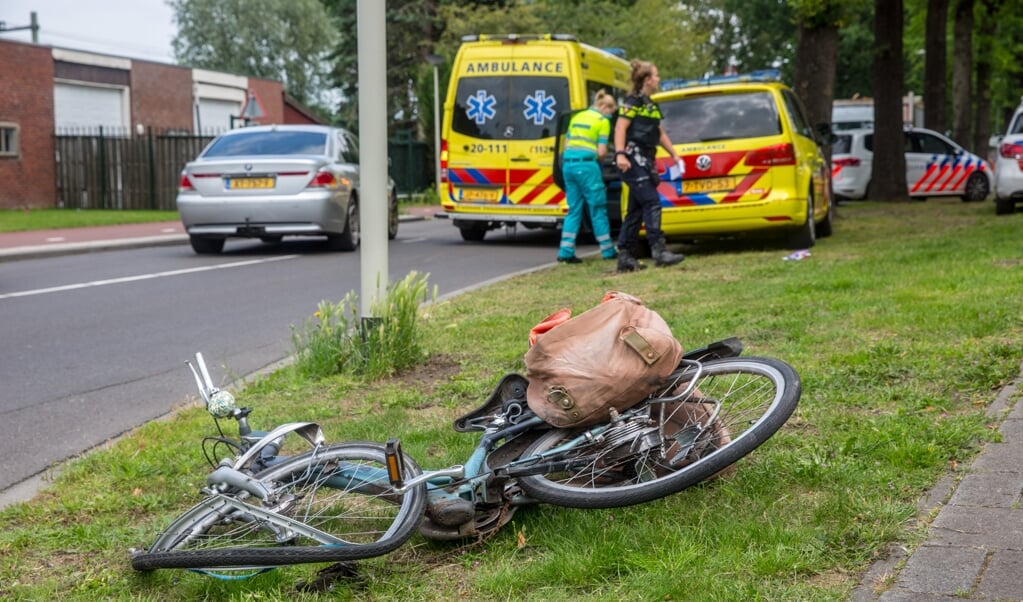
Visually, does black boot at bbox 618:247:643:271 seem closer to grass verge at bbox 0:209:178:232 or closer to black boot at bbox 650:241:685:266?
black boot at bbox 650:241:685:266

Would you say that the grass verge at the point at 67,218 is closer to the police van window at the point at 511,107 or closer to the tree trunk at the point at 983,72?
the police van window at the point at 511,107

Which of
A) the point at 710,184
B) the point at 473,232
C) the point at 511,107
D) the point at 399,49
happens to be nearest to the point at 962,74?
the point at 473,232

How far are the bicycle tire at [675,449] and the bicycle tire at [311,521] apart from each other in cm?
45

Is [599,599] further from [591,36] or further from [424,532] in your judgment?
[591,36]

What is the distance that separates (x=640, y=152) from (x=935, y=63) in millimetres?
18084

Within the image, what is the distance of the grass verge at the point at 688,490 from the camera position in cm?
339

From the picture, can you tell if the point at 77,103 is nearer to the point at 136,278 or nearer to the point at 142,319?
the point at 136,278

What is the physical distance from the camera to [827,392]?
5.32 metres

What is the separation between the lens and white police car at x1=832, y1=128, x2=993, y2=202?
25672mm

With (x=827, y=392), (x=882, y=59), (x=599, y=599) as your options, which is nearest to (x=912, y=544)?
(x=599, y=599)

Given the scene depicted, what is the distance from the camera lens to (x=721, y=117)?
12.8 m

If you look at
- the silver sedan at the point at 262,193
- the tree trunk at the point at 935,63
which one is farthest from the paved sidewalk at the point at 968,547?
the tree trunk at the point at 935,63

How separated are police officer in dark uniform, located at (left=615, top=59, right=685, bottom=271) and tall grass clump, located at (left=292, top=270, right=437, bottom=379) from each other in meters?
5.12

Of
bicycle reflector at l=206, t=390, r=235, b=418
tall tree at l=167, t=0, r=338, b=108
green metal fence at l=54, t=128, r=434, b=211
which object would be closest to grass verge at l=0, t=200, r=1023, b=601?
bicycle reflector at l=206, t=390, r=235, b=418
